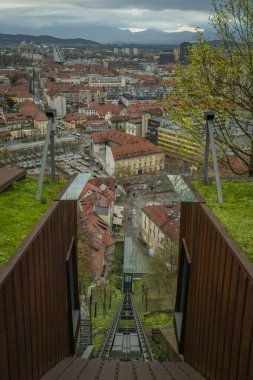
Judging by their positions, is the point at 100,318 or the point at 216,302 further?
the point at 100,318

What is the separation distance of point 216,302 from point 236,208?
1284 mm

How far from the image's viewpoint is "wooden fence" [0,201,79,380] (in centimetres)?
240

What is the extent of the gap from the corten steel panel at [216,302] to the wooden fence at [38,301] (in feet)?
4.51

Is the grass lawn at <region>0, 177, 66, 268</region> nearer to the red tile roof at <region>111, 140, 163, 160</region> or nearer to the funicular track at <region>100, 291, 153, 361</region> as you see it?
the funicular track at <region>100, 291, 153, 361</region>

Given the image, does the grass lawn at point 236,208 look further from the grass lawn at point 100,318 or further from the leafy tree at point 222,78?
the grass lawn at point 100,318

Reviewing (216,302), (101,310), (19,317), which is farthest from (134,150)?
(19,317)

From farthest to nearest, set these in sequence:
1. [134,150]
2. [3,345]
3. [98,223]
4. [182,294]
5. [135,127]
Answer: [135,127], [134,150], [98,223], [182,294], [3,345]

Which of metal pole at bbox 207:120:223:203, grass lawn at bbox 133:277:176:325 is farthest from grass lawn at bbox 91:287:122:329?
metal pole at bbox 207:120:223:203

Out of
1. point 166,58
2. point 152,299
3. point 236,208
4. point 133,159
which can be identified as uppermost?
point 166,58

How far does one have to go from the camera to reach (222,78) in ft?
21.1

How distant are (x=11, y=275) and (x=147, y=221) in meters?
17.8

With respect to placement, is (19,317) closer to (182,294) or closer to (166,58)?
(182,294)

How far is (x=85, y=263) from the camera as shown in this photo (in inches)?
551

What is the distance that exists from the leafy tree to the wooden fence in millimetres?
3105
